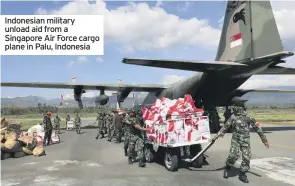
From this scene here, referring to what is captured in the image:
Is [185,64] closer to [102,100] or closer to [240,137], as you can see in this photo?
[240,137]

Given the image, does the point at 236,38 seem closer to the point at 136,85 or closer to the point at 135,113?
the point at 135,113

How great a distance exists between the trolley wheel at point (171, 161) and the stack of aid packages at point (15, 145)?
6.69 m

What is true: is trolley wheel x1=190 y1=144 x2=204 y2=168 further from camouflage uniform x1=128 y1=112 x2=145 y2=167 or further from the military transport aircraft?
the military transport aircraft

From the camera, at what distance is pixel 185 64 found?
16.2 meters

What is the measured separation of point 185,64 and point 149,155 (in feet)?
19.7

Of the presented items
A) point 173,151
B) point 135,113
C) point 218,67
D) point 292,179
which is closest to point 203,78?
point 218,67

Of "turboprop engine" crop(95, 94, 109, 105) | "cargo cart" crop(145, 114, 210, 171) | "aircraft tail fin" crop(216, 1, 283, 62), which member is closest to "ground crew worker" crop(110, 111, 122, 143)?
"cargo cart" crop(145, 114, 210, 171)

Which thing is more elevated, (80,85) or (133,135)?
(80,85)

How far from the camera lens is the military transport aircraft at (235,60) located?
15.4 m

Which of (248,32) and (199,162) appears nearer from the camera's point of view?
(199,162)

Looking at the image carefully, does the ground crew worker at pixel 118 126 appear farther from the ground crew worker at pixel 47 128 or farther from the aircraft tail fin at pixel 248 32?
the aircraft tail fin at pixel 248 32

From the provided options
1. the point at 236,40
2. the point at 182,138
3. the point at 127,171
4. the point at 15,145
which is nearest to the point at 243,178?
the point at 182,138

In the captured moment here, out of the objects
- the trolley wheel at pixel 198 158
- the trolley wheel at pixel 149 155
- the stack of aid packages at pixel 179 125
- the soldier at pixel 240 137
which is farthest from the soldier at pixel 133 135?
the soldier at pixel 240 137

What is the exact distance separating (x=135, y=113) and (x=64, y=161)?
3.52 metres
